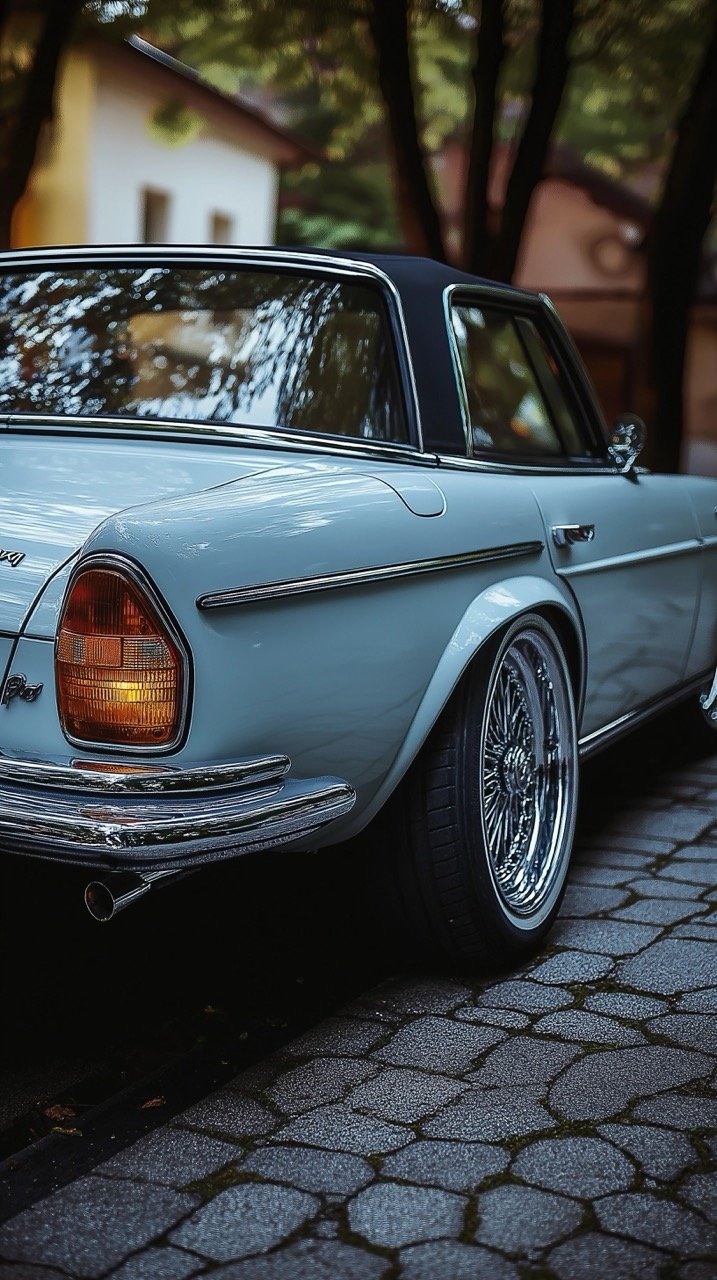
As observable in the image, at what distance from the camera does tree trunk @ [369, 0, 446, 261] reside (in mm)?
9594

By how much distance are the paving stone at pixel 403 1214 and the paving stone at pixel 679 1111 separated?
0.47 meters

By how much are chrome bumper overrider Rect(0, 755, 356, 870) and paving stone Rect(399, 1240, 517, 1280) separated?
70 centimetres

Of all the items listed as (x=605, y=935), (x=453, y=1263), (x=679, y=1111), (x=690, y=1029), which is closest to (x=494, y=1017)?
(x=690, y=1029)

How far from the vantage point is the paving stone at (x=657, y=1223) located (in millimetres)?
2205

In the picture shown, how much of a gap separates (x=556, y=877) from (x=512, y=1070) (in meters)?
0.80

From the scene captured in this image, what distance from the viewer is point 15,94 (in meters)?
10.4

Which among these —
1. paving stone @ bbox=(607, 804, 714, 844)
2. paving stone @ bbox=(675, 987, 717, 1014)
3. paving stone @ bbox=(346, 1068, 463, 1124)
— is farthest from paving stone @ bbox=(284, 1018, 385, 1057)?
paving stone @ bbox=(607, 804, 714, 844)

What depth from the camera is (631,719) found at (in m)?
4.29

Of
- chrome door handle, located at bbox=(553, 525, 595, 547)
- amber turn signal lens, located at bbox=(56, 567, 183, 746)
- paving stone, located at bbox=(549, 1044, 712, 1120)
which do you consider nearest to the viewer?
amber turn signal lens, located at bbox=(56, 567, 183, 746)

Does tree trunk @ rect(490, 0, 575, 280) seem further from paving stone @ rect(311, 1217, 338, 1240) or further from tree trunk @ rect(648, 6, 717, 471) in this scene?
paving stone @ rect(311, 1217, 338, 1240)

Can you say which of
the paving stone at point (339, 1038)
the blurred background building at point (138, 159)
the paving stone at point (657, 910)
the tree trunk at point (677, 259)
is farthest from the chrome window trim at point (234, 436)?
the blurred background building at point (138, 159)

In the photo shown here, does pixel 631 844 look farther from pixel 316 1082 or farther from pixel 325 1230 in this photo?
pixel 325 1230

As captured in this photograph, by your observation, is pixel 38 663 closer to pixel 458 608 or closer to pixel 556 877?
pixel 458 608

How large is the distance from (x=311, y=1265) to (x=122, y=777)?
788 millimetres
